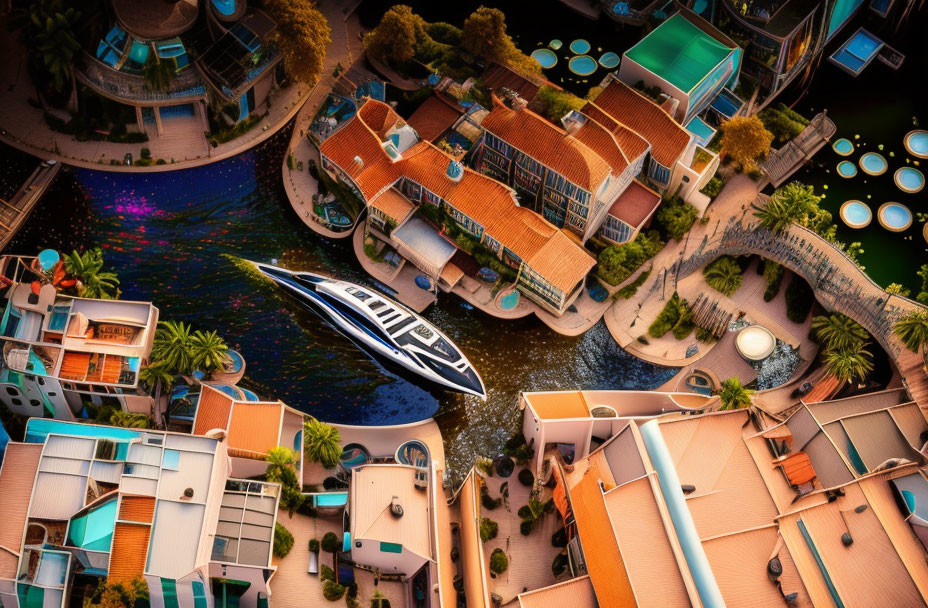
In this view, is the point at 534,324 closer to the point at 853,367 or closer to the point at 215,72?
the point at 853,367

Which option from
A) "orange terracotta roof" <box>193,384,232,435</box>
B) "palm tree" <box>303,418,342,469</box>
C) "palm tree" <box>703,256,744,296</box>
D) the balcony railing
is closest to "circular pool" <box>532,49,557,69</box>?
"palm tree" <box>703,256,744,296</box>

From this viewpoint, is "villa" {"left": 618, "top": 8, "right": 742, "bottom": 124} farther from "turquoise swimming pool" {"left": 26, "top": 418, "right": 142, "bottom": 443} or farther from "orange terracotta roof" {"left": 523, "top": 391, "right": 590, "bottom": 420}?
"turquoise swimming pool" {"left": 26, "top": 418, "right": 142, "bottom": 443}

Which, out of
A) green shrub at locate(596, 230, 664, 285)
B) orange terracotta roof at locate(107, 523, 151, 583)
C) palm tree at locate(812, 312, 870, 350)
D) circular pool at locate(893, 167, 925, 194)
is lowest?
orange terracotta roof at locate(107, 523, 151, 583)

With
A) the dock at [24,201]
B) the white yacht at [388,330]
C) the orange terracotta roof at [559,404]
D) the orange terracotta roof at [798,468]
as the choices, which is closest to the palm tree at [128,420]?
the white yacht at [388,330]

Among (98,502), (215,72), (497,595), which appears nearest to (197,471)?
(98,502)

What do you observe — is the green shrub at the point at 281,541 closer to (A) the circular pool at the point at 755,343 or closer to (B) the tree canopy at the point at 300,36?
(A) the circular pool at the point at 755,343

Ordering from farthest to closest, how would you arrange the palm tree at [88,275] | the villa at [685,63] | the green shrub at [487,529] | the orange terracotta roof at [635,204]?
the villa at [685,63], the orange terracotta roof at [635,204], the palm tree at [88,275], the green shrub at [487,529]
